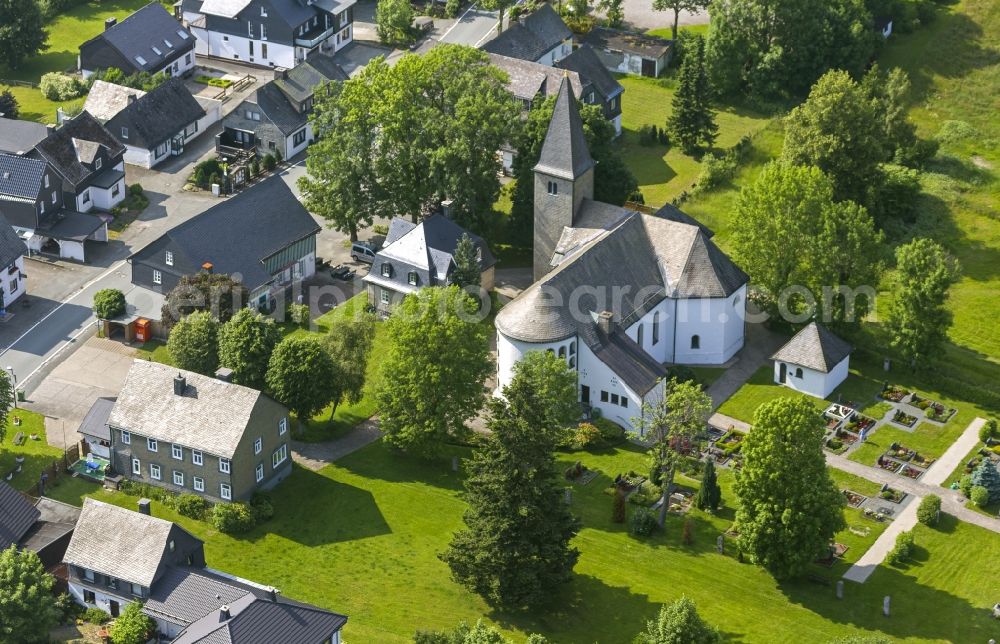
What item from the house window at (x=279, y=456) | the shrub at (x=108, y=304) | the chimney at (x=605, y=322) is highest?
the chimney at (x=605, y=322)

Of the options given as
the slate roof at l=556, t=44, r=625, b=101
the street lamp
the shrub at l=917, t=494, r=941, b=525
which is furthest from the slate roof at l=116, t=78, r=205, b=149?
Result: the shrub at l=917, t=494, r=941, b=525

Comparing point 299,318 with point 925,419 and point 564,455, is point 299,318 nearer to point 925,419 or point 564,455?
point 564,455

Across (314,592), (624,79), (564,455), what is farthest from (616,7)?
(314,592)

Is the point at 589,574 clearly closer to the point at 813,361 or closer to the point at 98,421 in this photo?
the point at 813,361

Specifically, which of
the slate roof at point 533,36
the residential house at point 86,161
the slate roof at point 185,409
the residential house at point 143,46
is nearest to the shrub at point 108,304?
the slate roof at point 185,409

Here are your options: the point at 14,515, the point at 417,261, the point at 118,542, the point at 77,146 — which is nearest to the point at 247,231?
the point at 417,261

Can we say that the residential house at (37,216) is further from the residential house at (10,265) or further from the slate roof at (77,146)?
the residential house at (10,265)
